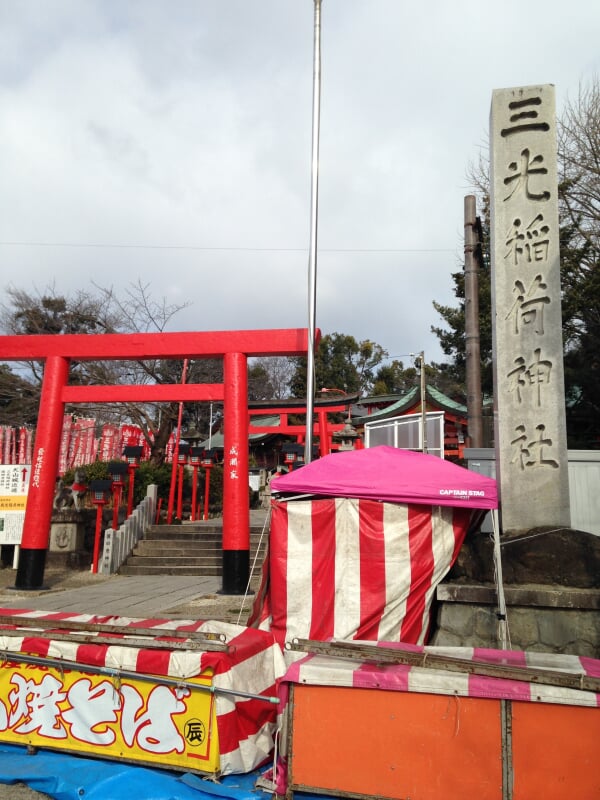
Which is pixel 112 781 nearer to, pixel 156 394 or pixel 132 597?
pixel 132 597

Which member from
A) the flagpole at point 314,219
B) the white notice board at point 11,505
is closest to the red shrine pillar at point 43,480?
the white notice board at point 11,505

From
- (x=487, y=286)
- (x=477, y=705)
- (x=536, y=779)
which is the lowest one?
(x=536, y=779)

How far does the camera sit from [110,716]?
12.3 feet

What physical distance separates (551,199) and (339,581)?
443 cm

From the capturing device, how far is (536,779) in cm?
302

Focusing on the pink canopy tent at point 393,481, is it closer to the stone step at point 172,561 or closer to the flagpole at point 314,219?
the flagpole at point 314,219

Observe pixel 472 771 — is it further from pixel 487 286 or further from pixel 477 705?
pixel 487 286

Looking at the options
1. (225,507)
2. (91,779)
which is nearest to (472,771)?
(91,779)

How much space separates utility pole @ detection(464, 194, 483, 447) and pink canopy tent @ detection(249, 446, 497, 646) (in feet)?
14.0

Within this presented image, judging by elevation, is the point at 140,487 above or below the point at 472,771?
above

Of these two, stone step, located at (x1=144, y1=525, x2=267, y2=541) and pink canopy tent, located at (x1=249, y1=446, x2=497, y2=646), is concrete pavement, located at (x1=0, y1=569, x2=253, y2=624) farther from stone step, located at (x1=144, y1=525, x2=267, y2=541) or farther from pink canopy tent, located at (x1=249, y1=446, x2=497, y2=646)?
stone step, located at (x1=144, y1=525, x2=267, y2=541)

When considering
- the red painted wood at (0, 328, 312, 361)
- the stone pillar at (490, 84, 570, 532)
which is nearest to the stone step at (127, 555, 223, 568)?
the red painted wood at (0, 328, 312, 361)

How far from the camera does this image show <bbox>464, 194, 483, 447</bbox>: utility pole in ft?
32.1

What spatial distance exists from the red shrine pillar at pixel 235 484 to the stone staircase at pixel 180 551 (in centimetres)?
250
